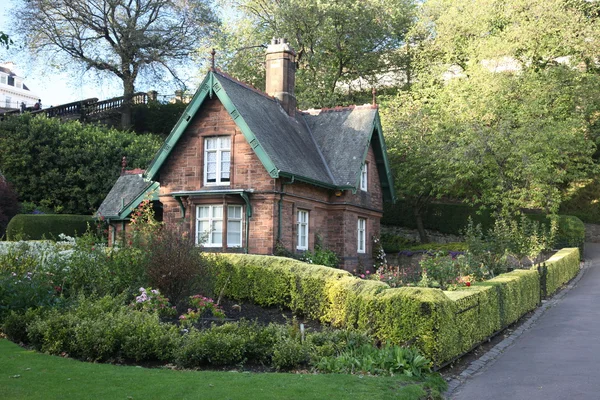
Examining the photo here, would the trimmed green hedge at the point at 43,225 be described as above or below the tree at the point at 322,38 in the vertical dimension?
below

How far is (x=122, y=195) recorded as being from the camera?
27.4 meters

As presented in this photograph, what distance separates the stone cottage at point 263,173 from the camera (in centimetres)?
2045

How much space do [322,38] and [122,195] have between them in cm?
1708

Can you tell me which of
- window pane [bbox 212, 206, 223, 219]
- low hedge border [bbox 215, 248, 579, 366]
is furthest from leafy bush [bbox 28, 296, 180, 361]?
window pane [bbox 212, 206, 223, 219]

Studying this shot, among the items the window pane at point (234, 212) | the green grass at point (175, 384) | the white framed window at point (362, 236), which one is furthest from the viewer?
the white framed window at point (362, 236)

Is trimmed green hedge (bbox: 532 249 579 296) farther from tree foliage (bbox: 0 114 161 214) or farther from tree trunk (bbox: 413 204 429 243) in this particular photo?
tree foliage (bbox: 0 114 161 214)

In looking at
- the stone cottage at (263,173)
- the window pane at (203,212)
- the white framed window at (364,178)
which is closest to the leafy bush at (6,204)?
the stone cottage at (263,173)

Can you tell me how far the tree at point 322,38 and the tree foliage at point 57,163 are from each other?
9.75 metres

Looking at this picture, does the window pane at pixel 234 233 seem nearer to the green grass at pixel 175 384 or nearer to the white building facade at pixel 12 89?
the green grass at pixel 175 384

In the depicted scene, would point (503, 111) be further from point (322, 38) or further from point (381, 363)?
point (381, 363)

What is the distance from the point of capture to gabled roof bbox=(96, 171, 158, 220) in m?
24.5

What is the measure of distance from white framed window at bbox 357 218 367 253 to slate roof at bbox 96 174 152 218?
9.49 metres

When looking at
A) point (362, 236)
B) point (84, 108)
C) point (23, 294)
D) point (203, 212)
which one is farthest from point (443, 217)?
point (23, 294)

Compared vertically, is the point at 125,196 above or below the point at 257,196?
above
